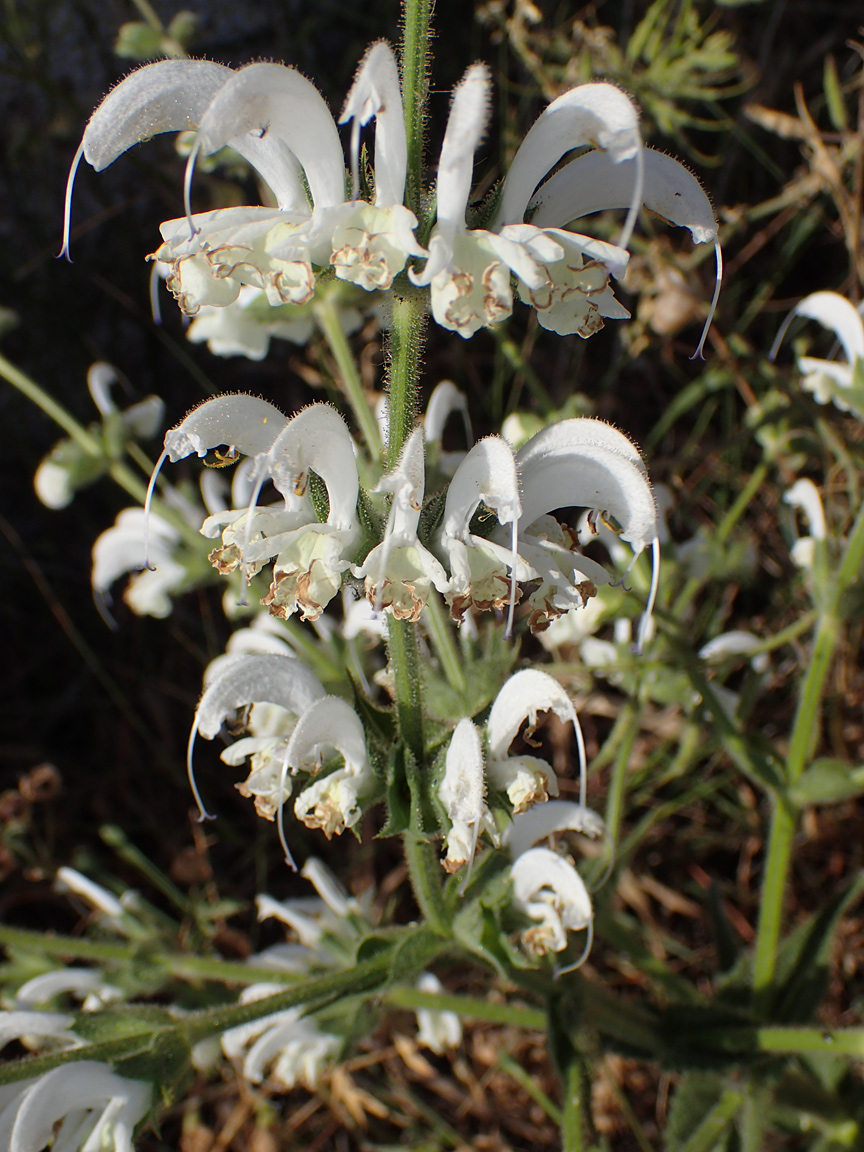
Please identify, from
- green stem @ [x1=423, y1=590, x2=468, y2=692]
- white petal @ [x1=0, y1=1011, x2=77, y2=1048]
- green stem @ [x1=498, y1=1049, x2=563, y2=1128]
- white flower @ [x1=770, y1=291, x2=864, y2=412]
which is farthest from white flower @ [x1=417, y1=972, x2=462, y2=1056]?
white flower @ [x1=770, y1=291, x2=864, y2=412]

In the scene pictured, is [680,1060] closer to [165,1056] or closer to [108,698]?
[165,1056]

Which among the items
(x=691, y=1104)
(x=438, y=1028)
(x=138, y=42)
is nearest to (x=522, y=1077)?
(x=438, y=1028)

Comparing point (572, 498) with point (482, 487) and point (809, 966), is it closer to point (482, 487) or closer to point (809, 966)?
point (482, 487)

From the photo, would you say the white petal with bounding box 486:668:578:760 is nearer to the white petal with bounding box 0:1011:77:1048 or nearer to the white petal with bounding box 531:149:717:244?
the white petal with bounding box 531:149:717:244

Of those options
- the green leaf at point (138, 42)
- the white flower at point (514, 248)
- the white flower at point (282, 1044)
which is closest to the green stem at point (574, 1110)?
the white flower at point (282, 1044)

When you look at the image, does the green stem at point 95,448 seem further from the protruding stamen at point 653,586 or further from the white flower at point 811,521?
the white flower at point 811,521
